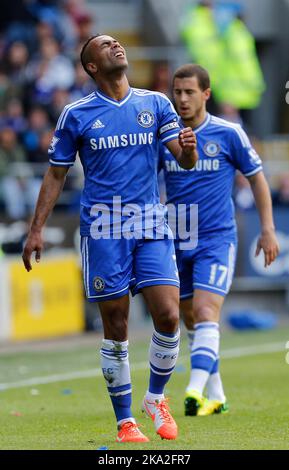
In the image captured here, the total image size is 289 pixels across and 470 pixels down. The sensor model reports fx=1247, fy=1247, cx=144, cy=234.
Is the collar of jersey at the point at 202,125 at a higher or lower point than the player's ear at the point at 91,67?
lower

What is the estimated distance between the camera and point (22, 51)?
65.7 ft

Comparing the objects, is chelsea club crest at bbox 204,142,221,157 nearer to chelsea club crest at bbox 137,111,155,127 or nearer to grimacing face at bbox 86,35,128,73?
chelsea club crest at bbox 137,111,155,127

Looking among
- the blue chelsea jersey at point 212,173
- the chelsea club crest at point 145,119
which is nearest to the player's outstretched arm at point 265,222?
the blue chelsea jersey at point 212,173

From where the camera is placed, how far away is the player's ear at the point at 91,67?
7816mm

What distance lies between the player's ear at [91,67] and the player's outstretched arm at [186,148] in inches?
25.9

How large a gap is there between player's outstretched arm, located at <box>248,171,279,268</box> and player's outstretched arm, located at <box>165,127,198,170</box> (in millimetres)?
1511

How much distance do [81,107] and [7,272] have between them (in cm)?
920

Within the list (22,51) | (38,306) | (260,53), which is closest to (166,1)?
(260,53)

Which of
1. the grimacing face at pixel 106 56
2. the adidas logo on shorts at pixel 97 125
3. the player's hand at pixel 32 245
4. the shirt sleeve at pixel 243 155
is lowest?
the player's hand at pixel 32 245

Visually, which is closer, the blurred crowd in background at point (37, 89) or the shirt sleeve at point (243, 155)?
the shirt sleeve at point (243, 155)

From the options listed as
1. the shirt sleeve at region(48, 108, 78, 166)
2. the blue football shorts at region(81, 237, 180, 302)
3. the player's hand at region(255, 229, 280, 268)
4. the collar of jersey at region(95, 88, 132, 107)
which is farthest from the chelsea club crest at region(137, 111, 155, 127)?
the player's hand at region(255, 229, 280, 268)

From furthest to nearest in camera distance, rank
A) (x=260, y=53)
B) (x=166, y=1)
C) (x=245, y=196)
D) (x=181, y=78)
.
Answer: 1. (x=260, y=53)
2. (x=166, y=1)
3. (x=245, y=196)
4. (x=181, y=78)

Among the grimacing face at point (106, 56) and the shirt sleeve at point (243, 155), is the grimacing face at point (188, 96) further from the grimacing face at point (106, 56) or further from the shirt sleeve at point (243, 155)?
the grimacing face at point (106, 56)
